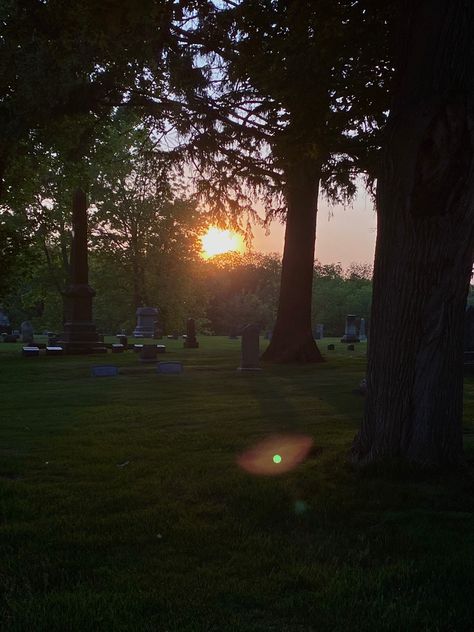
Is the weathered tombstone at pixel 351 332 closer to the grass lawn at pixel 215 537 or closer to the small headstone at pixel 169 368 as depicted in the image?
the small headstone at pixel 169 368

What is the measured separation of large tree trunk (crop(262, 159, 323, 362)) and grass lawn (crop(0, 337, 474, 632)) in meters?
11.7

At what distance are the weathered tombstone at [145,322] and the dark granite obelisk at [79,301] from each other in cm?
1452

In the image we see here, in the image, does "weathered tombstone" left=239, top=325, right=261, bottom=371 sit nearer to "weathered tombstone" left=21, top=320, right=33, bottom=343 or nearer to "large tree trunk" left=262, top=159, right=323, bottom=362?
"large tree trunk" left=262, top=159, right=323, bottom=362

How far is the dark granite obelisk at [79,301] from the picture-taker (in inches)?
993

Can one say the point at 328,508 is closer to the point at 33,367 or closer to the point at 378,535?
the point at 378,535

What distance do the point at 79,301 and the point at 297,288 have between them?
1042 cm

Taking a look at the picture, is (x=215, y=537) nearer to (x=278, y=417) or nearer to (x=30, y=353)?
(x=278, y=417)

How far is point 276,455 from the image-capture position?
6.76 metres

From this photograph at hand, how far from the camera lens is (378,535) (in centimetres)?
436

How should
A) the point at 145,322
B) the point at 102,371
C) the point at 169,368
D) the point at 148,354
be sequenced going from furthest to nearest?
the point at 145,322, the point at 148,354, the point at 169,368, the point at 102,371

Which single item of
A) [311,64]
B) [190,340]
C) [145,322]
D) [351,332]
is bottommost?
[190,340]

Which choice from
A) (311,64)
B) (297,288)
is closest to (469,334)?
(297,288)

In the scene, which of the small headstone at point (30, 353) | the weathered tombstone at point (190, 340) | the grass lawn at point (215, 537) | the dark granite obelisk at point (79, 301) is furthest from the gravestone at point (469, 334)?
the small headstone at point (30, 353)

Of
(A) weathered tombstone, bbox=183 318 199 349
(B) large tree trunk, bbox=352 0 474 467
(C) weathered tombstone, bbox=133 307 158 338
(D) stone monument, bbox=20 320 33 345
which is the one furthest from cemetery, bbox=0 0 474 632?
(C) weathered tombstone, bbox=133 307 158 338
